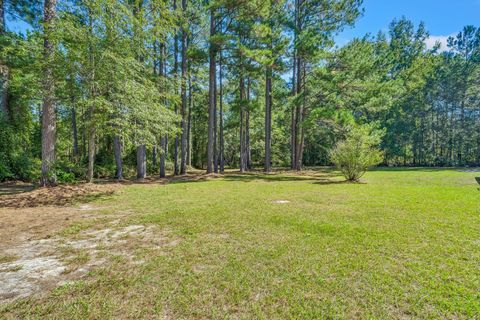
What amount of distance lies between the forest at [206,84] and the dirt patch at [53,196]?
1.12 metres

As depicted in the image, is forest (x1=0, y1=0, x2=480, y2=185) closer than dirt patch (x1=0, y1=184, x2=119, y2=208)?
No

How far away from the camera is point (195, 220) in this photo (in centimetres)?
531

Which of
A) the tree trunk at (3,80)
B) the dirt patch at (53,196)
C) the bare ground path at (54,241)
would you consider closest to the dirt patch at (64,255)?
the bare ground path at (54,241)

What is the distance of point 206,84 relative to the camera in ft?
63.6

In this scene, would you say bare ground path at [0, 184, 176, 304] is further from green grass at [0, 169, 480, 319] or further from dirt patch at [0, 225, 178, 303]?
green grass at [0, 169, 480, 319]

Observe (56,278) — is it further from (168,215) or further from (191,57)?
(191,57)

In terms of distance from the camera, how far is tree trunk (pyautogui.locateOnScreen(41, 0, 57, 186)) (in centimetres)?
793

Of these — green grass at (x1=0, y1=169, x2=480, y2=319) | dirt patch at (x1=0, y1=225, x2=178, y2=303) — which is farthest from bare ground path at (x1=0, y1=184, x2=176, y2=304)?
green grass at (x1=0, y1=169, x2=480, y2=319)

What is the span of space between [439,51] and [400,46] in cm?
641

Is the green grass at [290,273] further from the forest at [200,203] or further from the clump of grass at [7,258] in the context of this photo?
the clump of grass at [7,258]

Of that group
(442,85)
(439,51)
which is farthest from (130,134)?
(439,51)

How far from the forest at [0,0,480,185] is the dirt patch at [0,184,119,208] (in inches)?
44.2

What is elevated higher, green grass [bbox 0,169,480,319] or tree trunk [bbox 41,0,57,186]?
tree trunk [bbox 41,0,57,186]

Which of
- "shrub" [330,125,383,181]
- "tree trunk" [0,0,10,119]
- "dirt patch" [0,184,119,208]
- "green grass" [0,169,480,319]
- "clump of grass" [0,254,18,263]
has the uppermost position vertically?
"tree trunk" [0,0,10,119]
